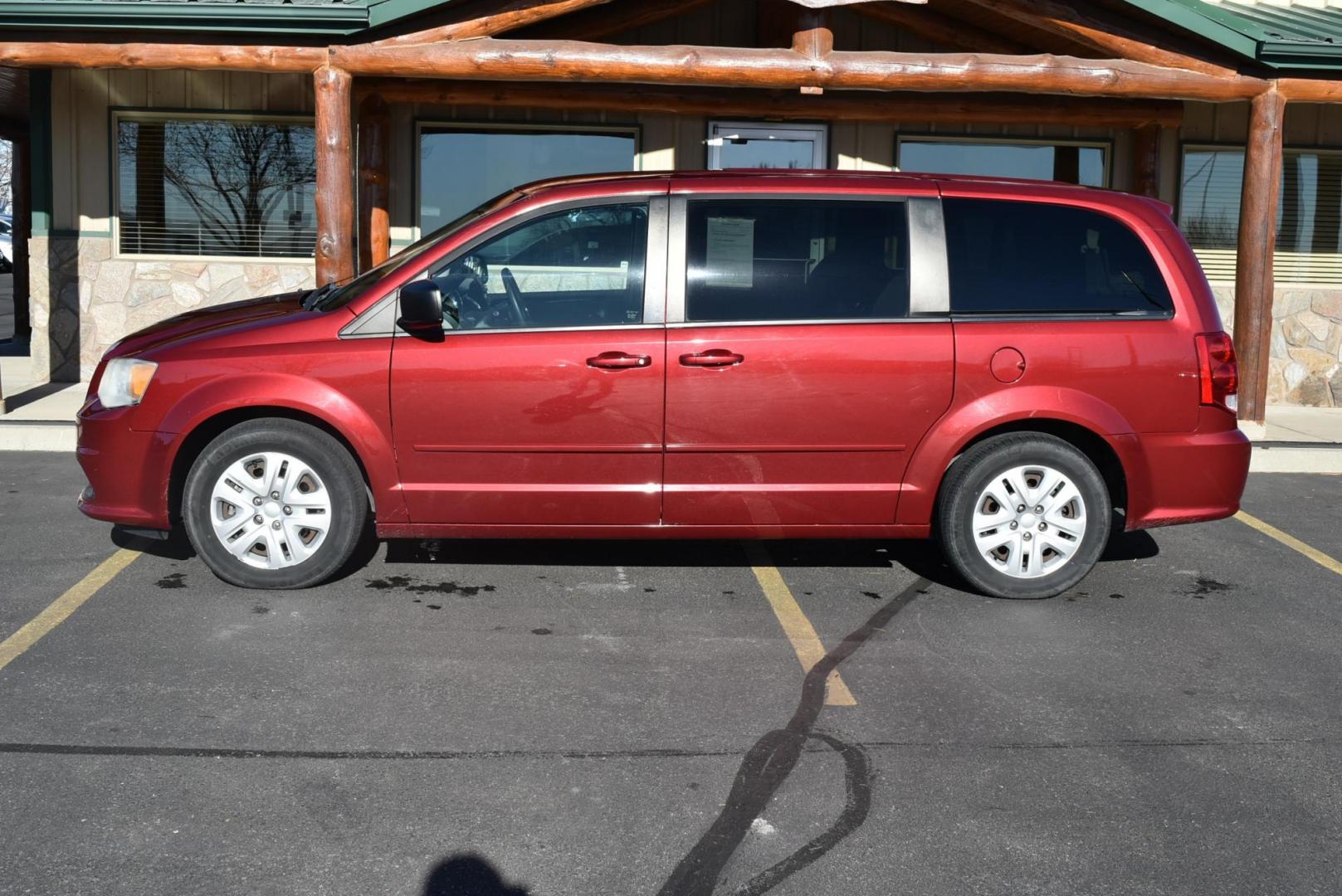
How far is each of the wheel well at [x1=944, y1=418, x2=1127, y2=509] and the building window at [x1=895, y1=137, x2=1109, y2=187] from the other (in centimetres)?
708

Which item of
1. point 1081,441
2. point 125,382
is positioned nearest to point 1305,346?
point 1081,441

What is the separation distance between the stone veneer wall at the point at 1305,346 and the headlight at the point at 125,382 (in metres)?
10.1

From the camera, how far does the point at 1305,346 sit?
517 inches

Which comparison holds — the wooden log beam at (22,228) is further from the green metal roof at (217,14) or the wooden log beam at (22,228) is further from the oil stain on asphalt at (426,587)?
the oil stain on asphalt at (426,587)

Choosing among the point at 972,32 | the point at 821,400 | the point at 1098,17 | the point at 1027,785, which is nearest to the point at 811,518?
the point at 821,400

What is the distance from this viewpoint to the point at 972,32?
12172mm

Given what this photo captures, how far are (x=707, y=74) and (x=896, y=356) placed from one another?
4626 mm

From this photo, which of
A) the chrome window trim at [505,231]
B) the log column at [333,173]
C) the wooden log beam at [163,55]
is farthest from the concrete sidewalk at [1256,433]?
the chrome window trim at [505,231]

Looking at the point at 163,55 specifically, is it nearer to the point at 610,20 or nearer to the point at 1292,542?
the point at 610,20

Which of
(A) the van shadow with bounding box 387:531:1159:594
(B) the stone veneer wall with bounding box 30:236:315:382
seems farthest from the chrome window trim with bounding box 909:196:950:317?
(B) the stone veneer wall with bounding box 30:236:315:382

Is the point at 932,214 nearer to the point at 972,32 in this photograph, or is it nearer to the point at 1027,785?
the point at 1027,785

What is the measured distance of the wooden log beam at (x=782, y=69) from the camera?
32.5 ft

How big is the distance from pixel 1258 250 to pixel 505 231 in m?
6.70

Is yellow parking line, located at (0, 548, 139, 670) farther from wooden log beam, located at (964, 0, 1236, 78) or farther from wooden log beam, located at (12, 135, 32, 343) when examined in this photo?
wooden log beam, located at (12, 135, 32, 343)
